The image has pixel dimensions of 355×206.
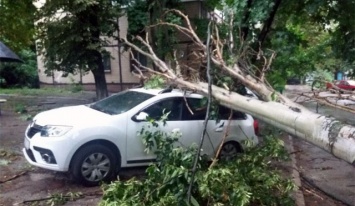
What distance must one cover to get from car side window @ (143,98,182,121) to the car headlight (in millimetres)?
1320

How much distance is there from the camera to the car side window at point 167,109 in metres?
6.91

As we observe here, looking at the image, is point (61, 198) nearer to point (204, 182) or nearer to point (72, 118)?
point (72, 118)

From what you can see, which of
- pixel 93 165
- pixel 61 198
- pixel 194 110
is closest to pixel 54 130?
pixel 93 165

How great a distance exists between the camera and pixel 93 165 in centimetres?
643

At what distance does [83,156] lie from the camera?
6.37m

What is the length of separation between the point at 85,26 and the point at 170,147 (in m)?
8.95

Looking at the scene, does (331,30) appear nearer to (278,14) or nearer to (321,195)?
(278,14)

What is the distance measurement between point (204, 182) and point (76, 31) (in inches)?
391

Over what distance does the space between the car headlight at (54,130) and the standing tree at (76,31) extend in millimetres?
7024

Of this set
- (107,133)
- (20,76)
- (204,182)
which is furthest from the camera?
(20,76)

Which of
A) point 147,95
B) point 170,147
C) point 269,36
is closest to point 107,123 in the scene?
point 147,95

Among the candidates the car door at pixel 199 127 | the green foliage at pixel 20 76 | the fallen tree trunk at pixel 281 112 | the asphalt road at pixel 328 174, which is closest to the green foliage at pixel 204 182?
the fallen tree trunk at pixel 281 112

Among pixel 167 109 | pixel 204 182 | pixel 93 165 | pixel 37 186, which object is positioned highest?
pixel 167 109

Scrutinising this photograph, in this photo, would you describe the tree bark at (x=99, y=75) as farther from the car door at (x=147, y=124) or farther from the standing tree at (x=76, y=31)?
the car door at (x=147, y=124)
